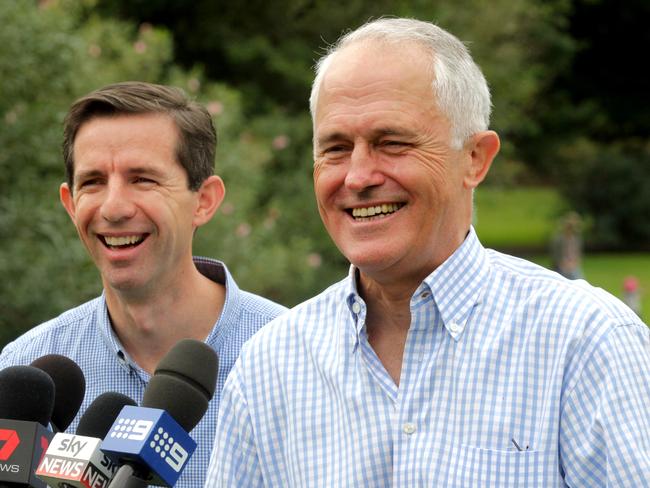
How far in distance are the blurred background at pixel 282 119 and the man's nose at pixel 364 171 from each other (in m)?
1.88

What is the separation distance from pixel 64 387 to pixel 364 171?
1.25 meters

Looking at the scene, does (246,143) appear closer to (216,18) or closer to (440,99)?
(216,18)

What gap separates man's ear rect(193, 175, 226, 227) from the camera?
4.68 metres

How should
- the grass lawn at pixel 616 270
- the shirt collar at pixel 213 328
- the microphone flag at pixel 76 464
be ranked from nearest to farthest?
the microphone flag at pixel 76 464
the shirt collar at pixel 213 328
the grass lawn at pixel 616 270

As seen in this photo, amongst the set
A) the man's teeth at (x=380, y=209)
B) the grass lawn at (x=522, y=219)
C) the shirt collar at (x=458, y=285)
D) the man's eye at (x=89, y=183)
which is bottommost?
the shirt collar at (x=458, y=285)

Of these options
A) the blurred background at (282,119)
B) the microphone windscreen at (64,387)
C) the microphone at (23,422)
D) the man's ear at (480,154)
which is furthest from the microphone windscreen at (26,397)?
the blurred background at (282,119)

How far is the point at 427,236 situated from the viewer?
312 cm

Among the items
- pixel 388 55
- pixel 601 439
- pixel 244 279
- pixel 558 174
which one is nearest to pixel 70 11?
pixel 244 279

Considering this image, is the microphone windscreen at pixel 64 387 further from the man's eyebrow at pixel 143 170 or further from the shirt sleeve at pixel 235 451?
the man's eyebrow at pixel 143 170

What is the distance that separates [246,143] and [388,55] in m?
10.7

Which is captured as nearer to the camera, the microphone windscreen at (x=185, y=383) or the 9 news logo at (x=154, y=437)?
the 9 news logo at (x=154, y=437)

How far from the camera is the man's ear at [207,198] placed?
4.68m

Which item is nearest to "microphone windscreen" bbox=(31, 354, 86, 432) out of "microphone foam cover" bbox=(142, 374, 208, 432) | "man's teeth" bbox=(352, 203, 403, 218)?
"microphone foam cover" bbox=(142, 374, 208, 432)

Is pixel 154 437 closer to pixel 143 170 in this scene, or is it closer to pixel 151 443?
pixel 151 443
